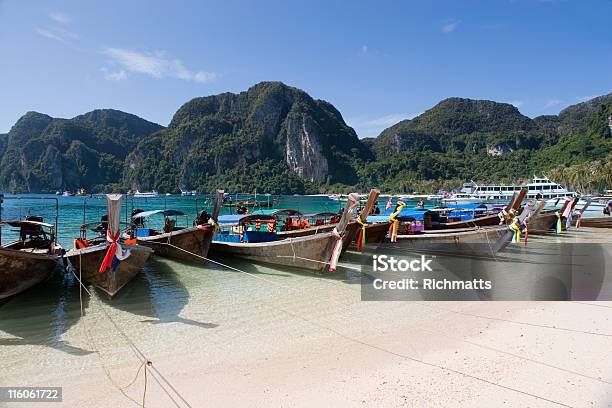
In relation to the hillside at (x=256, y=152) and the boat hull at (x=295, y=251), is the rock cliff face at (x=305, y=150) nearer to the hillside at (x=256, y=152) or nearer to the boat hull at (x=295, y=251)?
the hillside at (x=256, y=152)

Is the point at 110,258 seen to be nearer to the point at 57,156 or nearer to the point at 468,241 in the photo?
the point at 468,241

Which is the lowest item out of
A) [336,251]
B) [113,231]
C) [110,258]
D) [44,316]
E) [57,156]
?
[44,316]

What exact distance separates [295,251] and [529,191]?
62836 mm

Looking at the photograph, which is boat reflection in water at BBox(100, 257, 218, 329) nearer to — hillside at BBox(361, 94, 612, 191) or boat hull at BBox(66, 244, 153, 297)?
boat hull at BBox(66, 244, 153, 297)

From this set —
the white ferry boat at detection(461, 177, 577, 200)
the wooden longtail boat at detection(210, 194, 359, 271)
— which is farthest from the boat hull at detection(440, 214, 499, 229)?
the white ferry boat at detection(461, 177, 577, 200)

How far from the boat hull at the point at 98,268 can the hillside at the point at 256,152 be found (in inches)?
5828

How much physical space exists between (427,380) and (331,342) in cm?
188

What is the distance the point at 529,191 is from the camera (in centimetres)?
6247

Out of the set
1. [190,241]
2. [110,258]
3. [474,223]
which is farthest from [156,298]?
[474,223]

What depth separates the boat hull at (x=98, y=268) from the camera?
9.12 meters

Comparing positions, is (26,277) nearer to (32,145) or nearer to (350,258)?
(350,258)

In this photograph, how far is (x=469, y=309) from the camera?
8359 millimetres

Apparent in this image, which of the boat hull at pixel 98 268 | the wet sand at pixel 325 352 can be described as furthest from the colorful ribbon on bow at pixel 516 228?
the boat hull at pixel 98 268

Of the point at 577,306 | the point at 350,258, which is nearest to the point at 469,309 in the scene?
the point at 577,306
